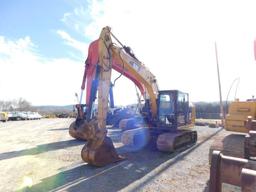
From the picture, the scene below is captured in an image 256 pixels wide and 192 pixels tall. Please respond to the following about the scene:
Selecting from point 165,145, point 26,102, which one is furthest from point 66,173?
point 26,102

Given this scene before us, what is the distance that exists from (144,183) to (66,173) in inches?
91.5

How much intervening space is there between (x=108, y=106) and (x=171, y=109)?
3.35 metres

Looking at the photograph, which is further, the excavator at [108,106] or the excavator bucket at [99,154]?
the excavator at [108,106]

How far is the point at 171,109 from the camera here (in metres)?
11.1

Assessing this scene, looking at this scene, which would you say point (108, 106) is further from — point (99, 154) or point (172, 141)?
point (172, 141)

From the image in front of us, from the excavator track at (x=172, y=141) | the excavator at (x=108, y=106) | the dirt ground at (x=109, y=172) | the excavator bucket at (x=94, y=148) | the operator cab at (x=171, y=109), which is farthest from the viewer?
the operator cab at (x=171, y=109)

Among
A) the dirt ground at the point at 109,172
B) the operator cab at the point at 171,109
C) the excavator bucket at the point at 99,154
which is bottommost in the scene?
the dirt ground at the point at 109,172

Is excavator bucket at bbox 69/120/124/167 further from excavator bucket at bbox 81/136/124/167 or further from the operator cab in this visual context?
the operator cab

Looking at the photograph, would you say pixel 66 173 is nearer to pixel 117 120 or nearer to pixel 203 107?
pixel 117 120

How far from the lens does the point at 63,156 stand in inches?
377

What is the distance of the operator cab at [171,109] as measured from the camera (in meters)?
10.9

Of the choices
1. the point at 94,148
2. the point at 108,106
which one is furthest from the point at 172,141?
the point at 94,148

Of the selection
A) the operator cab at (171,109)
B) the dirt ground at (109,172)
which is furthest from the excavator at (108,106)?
the dirt ground at (109,172)

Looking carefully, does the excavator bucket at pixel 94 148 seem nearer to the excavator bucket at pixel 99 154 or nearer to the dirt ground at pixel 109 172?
the excavator bucket at pixel 99 154
